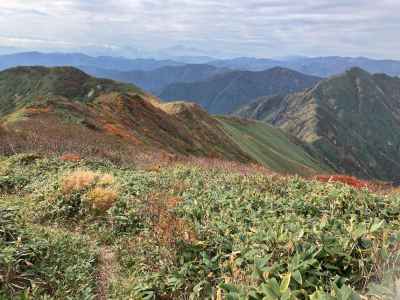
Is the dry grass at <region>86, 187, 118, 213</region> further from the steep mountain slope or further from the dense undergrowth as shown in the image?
the steep mountain slope

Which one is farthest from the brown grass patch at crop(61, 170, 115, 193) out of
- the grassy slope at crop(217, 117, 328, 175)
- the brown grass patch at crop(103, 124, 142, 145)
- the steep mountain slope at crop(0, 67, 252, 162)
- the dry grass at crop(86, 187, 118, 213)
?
the grassy slope at crop(217, 117, 328, 175)

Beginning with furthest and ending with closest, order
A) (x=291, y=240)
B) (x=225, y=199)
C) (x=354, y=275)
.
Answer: (x=225, y=199) < (x=291, y=240) < (x=354, y=275)

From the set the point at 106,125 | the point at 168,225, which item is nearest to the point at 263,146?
the point at 106,125

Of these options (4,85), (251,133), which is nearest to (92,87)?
(4,85)

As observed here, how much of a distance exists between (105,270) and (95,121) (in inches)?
Result: 1547

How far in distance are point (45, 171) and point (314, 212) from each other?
10112 mm

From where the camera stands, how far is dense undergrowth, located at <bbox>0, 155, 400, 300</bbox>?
17.7 ft

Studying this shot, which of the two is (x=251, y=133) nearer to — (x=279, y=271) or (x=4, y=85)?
(x=4, y=85)

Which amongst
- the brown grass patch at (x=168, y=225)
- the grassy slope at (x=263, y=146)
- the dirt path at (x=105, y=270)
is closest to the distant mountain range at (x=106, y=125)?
the grassy slope at (x=263, y=146)

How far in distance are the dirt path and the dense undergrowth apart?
4 centimetres

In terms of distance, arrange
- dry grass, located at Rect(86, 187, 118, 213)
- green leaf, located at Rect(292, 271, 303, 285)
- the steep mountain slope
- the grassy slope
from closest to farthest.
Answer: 1. green leaf, located at Rect(292, 271, 303, 285)
2. dry grass, located at Rect(86, 187, 118, 213)
3. the steep mountain slope
4. the grassy slope

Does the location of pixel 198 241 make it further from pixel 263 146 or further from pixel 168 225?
pixel 263 146

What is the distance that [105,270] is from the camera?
736cm

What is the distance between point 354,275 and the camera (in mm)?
5465
